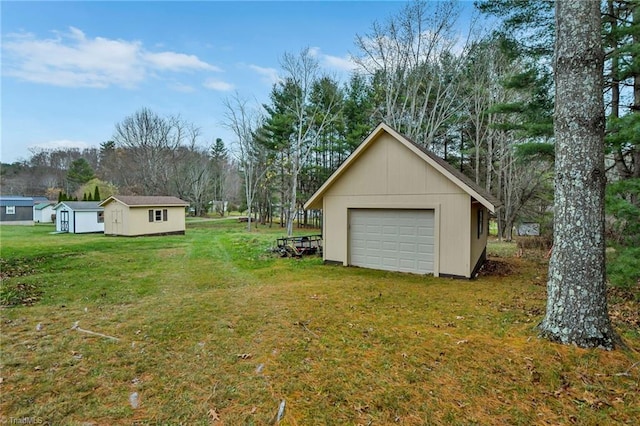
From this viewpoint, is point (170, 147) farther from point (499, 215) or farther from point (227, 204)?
point (499, 215)

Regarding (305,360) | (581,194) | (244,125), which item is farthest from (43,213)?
(581,194)

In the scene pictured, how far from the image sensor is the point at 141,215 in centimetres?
2236

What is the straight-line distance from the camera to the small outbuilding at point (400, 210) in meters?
8.56

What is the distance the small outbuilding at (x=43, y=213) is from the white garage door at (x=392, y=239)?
41516 mm

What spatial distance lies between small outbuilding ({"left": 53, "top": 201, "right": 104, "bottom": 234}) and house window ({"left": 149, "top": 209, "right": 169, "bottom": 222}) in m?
4.90

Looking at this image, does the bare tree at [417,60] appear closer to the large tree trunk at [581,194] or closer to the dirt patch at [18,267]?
the large tree trunk at [581,194]

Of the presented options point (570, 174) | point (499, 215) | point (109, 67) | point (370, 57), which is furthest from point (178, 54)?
point (499, 215)

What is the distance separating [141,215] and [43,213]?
79.6 ft

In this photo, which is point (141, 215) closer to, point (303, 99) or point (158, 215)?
point (158, 215)

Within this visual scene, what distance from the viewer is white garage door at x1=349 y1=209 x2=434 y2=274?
9.07 m

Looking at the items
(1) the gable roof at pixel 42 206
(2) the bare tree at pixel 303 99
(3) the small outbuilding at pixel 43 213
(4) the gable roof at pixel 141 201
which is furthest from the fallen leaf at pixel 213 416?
(3) the small outbuilding at pixel 43 213

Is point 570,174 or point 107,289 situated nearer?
point 570,174

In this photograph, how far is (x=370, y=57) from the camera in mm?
19516

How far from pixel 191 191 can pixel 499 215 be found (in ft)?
126
